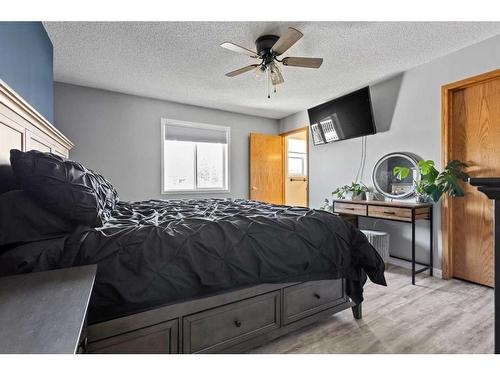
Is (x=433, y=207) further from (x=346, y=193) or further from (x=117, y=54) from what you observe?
(x=117, y=54)

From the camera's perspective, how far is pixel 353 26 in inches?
89.5

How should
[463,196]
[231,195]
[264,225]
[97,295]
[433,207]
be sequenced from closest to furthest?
[97,295] → [264,225] → [463,196] → [433,207] → [231,195]

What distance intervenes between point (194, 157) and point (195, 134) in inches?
16.3

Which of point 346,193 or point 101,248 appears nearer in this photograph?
point 101,248

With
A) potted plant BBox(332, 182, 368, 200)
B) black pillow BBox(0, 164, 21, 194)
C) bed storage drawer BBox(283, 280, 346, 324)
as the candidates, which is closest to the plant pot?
potted plant BBox(332, 182, 368, 200)

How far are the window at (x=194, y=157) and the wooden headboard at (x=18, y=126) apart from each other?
2389 millimetres

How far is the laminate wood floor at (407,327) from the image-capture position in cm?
160

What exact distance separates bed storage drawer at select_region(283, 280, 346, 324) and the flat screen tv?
2.40 meters

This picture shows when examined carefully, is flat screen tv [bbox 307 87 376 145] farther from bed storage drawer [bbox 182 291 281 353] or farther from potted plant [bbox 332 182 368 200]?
bed storage drawer [bbox 182 291 281 353]

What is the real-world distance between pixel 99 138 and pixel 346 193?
149 inches

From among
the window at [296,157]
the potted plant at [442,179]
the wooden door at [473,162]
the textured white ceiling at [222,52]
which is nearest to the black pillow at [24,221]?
the textured white ceiling at [222,52]

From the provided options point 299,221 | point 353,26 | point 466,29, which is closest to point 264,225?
point 299,221

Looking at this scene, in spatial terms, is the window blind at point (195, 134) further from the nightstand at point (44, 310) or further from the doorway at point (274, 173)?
the nightstand at point (44, 310)

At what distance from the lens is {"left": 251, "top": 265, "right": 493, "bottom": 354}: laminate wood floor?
1604 mm
